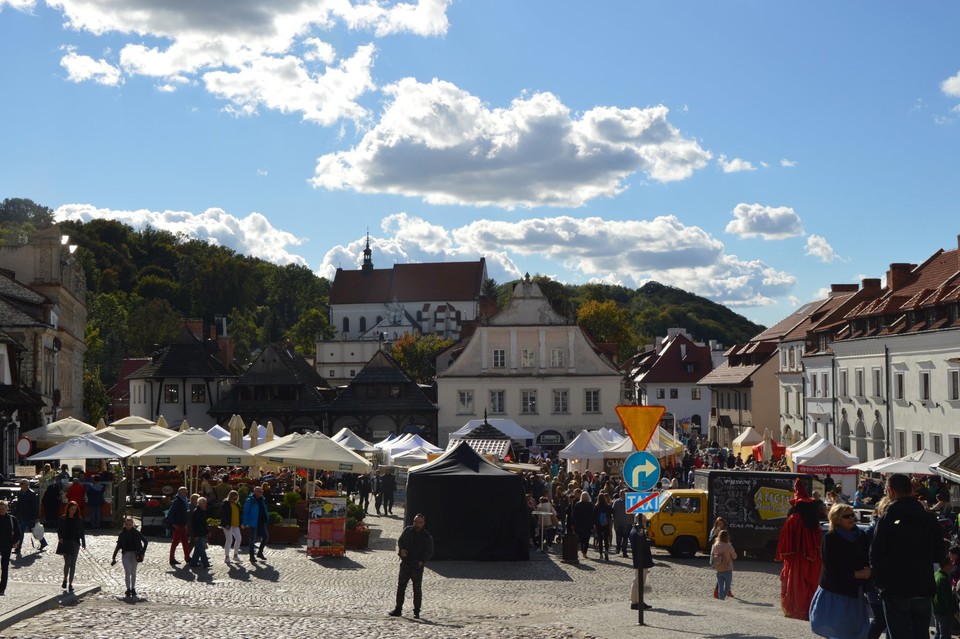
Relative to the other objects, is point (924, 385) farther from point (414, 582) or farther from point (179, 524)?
point (414, 582)

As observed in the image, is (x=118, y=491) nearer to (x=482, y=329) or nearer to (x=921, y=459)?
(x=921, y=459)

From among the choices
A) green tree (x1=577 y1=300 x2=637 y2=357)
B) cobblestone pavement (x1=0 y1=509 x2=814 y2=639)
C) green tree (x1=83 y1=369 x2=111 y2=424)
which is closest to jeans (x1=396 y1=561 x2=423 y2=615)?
cobblestone pavement (x1=0 y1=509 x2=814 y2=639)

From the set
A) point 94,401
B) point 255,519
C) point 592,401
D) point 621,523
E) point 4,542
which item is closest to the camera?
point 4,542

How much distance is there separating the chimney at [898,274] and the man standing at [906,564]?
167 ft

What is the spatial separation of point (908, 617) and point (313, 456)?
69.8 feet

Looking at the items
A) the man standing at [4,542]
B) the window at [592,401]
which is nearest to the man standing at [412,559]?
the man standing at [4,542]

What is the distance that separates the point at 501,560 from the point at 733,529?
218 inches

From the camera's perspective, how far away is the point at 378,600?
18.8 metres

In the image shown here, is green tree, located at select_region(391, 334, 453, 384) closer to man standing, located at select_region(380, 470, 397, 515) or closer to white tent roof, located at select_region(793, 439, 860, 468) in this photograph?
man standing, located at select_region(380, 470, 397, 515)

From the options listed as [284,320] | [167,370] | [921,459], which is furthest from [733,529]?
[284,320]

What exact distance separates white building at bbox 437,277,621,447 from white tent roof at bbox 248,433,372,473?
3971cm

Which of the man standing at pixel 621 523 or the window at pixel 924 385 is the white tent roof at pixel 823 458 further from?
the window at pixel 924 385

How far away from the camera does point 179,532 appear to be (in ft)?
72.4

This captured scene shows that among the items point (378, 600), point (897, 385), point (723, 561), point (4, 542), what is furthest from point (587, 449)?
point (4, 542)
